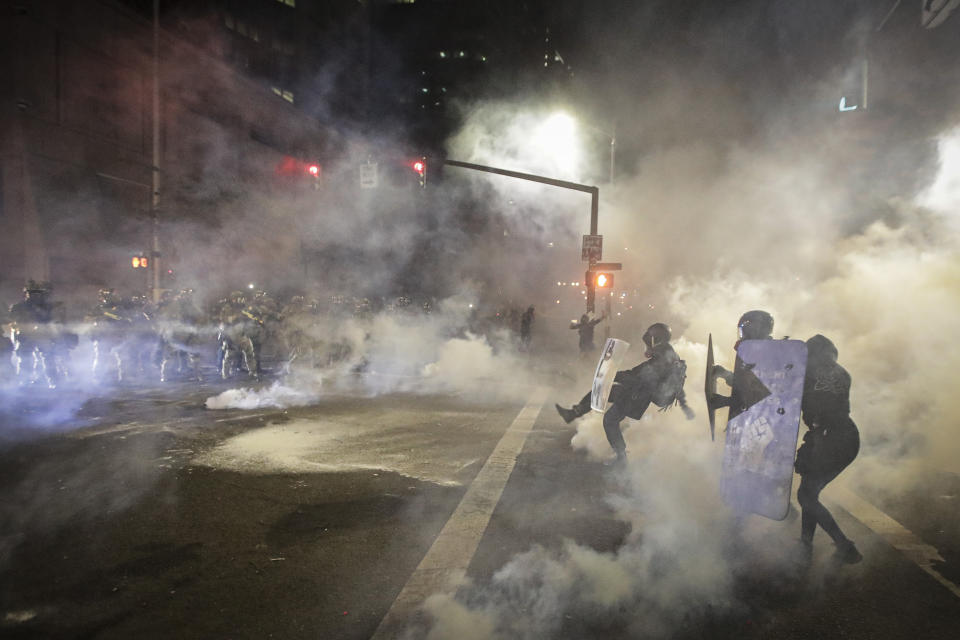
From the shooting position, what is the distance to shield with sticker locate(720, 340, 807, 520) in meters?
3.42

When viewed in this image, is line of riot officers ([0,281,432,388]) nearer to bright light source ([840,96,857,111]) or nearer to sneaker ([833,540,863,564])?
bright light source ([840,96,857,111])

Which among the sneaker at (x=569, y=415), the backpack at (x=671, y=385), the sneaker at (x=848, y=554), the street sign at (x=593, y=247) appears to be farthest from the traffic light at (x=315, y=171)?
the sneaker at (x=848, y=554)

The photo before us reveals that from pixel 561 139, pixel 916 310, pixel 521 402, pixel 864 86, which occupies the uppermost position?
pixel 561 139

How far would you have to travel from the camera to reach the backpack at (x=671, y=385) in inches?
205

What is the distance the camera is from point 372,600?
9.85 ft

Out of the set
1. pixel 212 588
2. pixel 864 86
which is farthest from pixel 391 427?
pixel 864 86

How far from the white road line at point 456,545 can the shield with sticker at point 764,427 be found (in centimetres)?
163

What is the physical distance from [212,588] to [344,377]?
25.4ft

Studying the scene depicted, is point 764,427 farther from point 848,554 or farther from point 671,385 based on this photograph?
point 671,385

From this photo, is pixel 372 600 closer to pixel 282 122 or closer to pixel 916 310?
pixel 916 310

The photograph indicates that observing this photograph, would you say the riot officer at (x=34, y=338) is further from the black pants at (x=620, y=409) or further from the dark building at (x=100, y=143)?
the black pants at (x=620, y=409)

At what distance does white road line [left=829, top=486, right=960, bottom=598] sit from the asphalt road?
0.02 metres

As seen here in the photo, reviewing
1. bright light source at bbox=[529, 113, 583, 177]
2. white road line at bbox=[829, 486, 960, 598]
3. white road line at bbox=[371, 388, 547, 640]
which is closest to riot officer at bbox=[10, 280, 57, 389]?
white road line at bbox=[371, 388, 547, 640]

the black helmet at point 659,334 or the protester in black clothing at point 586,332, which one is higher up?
the black helmet at point 659,334
